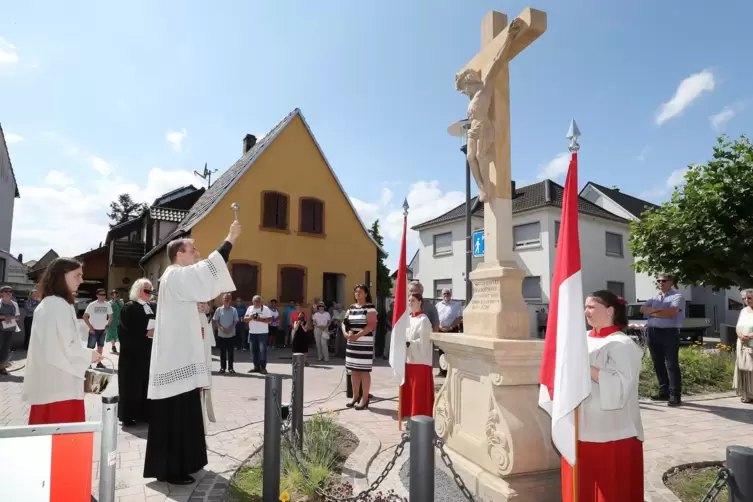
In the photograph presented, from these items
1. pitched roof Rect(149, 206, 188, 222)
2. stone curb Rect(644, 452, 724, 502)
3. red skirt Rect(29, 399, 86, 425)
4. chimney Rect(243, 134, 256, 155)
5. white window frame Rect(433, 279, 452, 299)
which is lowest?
stone curb Rect(644, 452, 724, 502)

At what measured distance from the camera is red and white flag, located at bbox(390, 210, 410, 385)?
5.70 metres

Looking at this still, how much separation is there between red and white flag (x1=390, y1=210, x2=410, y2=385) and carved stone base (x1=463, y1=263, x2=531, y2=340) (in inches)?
59.9

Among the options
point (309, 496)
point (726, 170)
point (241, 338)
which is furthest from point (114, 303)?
point (726, 170)

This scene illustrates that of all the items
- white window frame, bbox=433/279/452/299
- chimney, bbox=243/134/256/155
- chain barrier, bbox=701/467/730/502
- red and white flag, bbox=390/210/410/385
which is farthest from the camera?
white window frame, bbox=433/279/452/299

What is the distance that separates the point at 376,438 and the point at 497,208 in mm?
2969

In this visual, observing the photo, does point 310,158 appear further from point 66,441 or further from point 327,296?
point 66,441

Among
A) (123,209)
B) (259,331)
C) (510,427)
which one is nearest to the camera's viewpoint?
(510,427)

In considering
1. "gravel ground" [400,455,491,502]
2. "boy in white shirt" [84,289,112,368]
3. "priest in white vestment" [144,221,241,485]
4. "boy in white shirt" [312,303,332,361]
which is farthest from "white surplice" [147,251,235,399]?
"boy in white shirt" [312,303,332,361]

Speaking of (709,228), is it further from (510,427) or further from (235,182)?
(235,182)

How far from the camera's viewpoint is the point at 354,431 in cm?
584

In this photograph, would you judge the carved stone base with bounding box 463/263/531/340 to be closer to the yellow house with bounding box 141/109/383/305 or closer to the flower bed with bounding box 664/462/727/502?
the flower bed with bounding box 664/462/727/502

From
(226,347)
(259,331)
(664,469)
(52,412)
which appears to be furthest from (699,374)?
(52,412)

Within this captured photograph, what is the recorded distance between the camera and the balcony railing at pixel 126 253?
24.9 metres

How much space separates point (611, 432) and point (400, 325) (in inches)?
120
